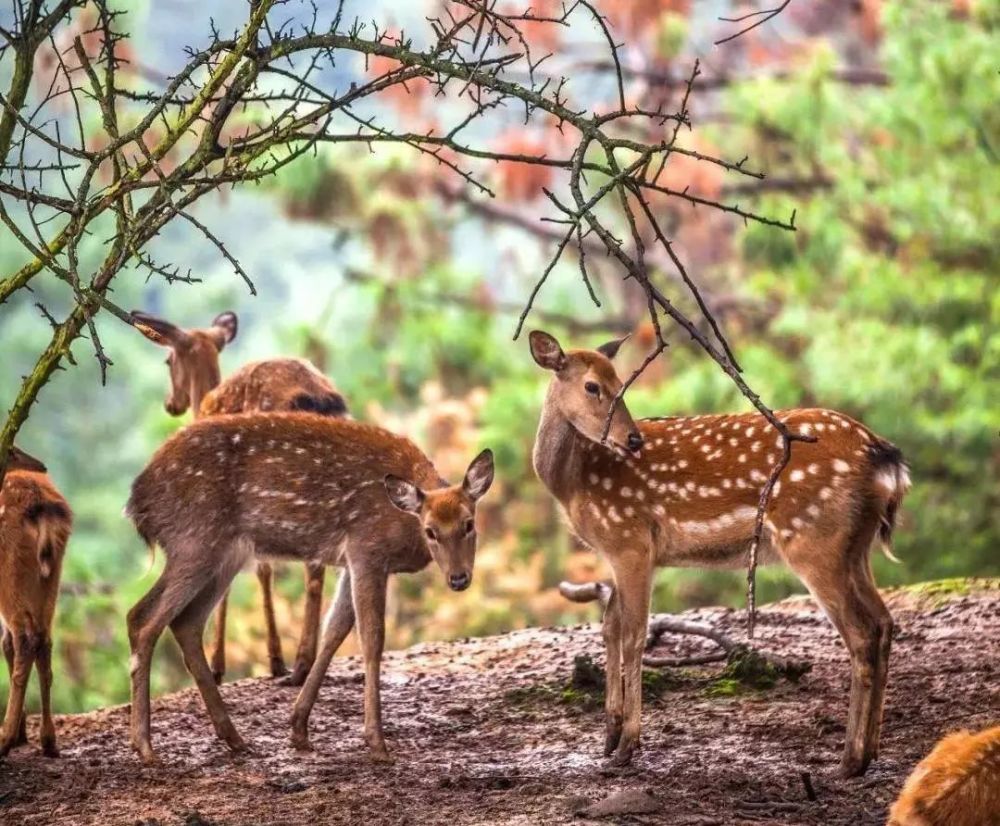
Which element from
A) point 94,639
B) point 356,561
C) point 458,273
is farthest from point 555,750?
point 458,273

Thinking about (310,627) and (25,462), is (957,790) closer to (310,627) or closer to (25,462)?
(310,627)

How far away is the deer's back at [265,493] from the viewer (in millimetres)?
6594

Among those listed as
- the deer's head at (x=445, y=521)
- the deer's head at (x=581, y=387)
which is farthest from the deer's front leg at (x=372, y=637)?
the deer's head at (x=581, y=387)

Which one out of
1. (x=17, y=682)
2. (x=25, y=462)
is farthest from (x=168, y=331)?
(x=17, y=682)

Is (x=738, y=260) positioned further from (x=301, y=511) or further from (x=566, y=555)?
(x=301, y=511)

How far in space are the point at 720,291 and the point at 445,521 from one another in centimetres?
1300

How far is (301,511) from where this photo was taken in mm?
6672

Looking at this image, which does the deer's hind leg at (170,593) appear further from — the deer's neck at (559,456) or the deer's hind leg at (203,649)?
the deer's neck at (559,456)

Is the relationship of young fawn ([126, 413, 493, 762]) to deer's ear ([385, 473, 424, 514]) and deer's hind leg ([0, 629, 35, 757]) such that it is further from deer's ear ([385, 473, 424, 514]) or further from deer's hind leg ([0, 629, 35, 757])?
deer's hind leg ([0, 629, 35, 757])

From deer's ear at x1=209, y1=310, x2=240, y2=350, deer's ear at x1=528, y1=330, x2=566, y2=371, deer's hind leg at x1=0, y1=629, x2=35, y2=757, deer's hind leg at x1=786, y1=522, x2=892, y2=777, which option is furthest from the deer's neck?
deer's ear at x1=209, y1=310, x2=240, y2=350

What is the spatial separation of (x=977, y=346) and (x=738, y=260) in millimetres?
5829

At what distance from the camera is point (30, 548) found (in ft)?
21.5

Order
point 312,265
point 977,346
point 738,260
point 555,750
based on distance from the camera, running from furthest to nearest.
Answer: point 312,265 → point 738,260 → point 977,346 → point 555,750

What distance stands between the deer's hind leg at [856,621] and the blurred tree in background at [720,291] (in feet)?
20.6
